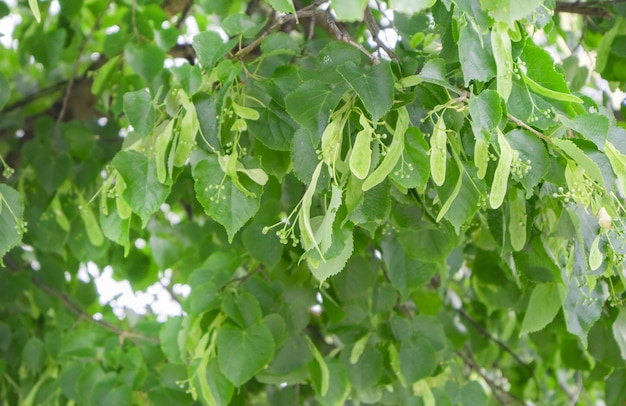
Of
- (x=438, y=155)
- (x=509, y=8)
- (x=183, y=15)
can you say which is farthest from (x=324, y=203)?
(x=183, y=15)

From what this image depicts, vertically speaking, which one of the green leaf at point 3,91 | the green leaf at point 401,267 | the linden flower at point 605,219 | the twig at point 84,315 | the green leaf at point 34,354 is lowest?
the green leaf at point 34,354

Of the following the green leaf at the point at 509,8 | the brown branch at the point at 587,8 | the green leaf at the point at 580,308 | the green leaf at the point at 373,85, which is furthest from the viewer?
the brown branch at the point at 587,8

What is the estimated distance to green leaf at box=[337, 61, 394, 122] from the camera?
716 millimetres

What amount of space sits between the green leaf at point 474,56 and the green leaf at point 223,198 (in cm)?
25

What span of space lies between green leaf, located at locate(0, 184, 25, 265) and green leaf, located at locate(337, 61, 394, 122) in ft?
1.16

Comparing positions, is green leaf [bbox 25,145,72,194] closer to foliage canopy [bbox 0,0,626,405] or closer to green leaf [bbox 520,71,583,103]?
foliage canopy [bbox 0,0,626,405]

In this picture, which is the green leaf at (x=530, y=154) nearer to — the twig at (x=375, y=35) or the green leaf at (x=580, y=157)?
the green leaf at (x=580, y=157)

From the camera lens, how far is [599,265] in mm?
773

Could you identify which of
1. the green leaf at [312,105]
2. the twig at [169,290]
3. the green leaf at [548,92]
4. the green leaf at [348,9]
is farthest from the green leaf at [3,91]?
the twig at [169,290]

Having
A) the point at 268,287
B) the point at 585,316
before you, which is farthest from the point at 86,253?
the point at 585,316

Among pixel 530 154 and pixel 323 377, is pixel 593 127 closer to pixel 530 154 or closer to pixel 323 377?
pixel 530 154

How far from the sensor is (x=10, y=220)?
84cm

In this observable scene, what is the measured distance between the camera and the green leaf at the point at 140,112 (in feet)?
2.80

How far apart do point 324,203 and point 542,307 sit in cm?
29
